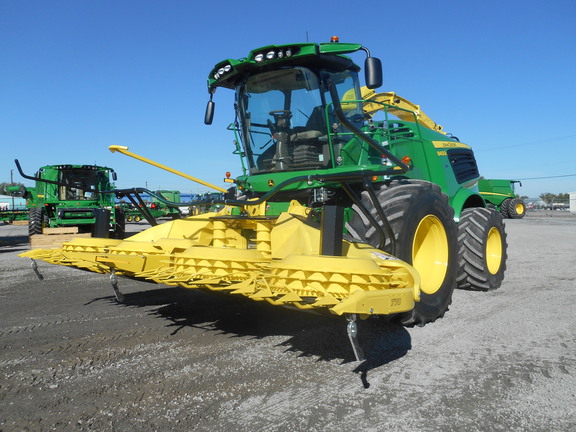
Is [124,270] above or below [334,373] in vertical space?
above

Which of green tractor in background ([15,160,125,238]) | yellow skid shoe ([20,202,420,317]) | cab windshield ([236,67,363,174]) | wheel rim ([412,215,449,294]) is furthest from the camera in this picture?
green tractor in background ([15,160,125,238])

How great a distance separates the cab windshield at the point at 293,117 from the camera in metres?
4.80

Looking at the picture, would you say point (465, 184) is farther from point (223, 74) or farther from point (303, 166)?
point (223, 74)

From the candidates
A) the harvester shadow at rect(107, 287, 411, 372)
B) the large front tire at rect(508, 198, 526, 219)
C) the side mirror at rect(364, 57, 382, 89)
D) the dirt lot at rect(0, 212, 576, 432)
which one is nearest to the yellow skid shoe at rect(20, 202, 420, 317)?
the harvester shadow at rect(107, 287, 411, 372)

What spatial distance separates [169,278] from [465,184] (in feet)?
18.0

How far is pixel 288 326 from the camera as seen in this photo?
177 inches

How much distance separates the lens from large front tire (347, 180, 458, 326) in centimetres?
402

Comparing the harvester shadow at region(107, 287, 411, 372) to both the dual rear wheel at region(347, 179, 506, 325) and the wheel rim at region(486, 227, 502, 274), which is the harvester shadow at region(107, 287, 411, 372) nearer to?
the dual rear wheel at region(347, 179, 506, 325)

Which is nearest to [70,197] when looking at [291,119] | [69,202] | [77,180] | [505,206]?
[77,180]

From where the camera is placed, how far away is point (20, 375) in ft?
10.7

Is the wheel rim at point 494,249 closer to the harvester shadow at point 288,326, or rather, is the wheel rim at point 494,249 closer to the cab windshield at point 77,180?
the harvester shadow at point 288,326

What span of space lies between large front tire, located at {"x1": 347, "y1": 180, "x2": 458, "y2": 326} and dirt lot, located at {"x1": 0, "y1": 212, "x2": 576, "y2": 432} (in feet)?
0.95

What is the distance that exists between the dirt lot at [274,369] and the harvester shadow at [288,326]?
0.02 m

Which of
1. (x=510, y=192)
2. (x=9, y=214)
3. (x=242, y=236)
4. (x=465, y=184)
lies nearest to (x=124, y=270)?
(x=242, y=236)
